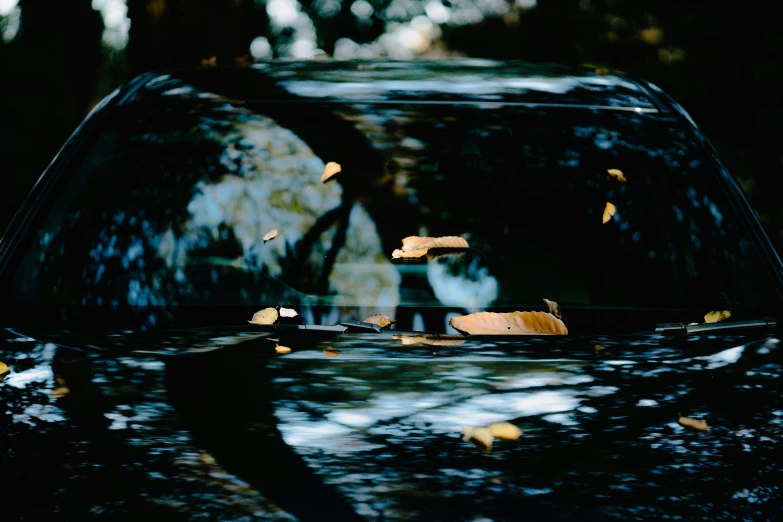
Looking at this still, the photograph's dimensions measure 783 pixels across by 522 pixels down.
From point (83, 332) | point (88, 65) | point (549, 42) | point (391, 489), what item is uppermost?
point (549, 42)

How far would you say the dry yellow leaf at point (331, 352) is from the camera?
2.35 meters

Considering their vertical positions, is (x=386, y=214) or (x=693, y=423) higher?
(x=386, y=214)

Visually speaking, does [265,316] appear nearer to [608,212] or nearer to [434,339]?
[434,339]

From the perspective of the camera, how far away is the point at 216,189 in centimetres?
303

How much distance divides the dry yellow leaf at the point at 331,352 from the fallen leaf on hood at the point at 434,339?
17 cm

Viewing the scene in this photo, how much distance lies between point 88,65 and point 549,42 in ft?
28.0

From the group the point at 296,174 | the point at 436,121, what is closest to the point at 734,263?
the point at 436,121

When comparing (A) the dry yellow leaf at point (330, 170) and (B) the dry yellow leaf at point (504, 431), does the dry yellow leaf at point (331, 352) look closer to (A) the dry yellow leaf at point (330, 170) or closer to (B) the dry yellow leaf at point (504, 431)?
(B) the dry yellow leaf at point (504, 431)

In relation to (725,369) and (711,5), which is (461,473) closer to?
(725,369)

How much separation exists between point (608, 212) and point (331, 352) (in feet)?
3.56

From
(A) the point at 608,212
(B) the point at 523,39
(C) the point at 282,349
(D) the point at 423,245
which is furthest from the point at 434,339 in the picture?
(B) the point at 523,39

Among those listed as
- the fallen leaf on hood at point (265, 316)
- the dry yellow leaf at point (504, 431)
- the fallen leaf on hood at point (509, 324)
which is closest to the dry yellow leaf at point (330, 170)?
the fallen leaf on hood at point (265, 316)

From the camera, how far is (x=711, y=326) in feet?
8.52

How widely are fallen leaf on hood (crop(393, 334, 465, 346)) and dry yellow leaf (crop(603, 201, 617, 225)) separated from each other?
0.76 m
